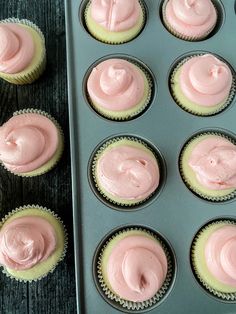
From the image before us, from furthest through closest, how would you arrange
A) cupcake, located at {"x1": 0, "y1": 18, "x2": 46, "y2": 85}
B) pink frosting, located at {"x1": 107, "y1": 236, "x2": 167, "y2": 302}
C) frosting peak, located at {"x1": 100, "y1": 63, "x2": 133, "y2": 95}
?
cupcake, located at {"x1": 0, "y1": 18, "x2": 46, "y2": 85} < frosting peak, located at {"x1": 100, "y1": 63, "x2": 133, "y2": 95} < pink frosting, located at {"x1": 107, "y1": 236, "x2": 167, "y2": 302}

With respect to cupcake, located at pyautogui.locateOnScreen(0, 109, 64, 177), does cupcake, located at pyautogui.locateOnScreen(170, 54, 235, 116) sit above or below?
above

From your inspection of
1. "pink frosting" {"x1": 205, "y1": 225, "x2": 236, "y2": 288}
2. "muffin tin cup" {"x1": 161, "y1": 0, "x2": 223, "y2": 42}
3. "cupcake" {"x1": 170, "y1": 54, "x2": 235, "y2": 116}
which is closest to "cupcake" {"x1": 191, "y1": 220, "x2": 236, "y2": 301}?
"pink frosting" {"x1": 205, "y1": 225, "x2": 236, "y2": 288}

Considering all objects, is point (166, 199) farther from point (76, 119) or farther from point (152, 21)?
point (152, 21)

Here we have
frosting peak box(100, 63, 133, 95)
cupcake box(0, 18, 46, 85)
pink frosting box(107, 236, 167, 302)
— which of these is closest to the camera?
pink frosting box(107, 236, 167, 302)

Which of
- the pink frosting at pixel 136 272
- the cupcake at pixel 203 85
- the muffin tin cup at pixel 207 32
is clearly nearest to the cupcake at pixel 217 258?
the pink frosting at pixel 136 272

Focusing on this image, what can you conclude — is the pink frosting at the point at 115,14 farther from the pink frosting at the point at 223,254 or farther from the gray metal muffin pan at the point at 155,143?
the pink frosting at the point at 223,254

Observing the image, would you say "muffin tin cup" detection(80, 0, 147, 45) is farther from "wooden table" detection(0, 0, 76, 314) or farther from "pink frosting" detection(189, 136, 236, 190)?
"pink frosting" detection(189, 136, 236, 190)

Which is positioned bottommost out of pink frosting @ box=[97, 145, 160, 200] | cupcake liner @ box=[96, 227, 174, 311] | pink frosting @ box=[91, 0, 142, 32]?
cupcake liner @ box=[96, 227, 174, 311]

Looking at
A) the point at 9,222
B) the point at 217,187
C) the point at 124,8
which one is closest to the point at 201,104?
the point at 217,187
